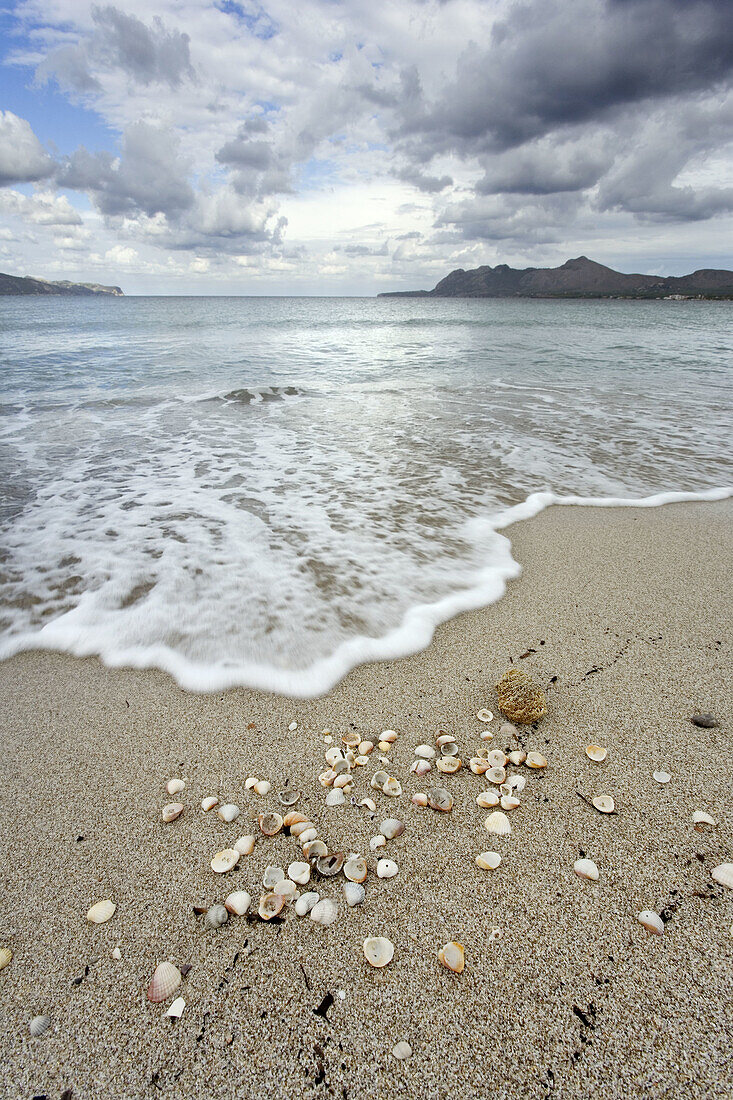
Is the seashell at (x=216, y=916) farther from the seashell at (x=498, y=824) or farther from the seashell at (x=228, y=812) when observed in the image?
the seashell at (x=498, y=824)

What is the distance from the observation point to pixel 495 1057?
144 cm

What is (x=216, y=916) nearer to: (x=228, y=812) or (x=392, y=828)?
(x=228, y=812)

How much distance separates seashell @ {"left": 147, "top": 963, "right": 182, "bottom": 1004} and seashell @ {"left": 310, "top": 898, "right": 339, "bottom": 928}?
0.48 meters

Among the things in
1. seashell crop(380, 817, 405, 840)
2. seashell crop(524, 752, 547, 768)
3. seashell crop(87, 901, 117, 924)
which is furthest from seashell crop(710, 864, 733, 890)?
seashell crop(87, 901, 117, 924)

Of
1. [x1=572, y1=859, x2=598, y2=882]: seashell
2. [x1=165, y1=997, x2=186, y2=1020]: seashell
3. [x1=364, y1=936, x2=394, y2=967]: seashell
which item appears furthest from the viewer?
[x1=572, y1=859, x2=598, y2=882]: seashell

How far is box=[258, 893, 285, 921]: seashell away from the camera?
180cm

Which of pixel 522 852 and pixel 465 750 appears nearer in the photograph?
pixel 522 852

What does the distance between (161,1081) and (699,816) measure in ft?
7.23

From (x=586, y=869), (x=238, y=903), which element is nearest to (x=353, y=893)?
(x=238, y=903)

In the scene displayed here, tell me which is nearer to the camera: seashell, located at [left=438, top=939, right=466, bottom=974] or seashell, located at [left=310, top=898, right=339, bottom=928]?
seashell, located at [left=438, top=939, right=466, bottom=974]

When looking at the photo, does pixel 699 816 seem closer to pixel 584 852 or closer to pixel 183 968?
pixel 584 852

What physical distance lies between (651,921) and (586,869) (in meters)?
0.25

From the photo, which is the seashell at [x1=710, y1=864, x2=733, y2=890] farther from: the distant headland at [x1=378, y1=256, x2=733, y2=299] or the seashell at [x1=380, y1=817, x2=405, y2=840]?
the distant headland at [x1=378, y1=256, x2=733, y2=299]

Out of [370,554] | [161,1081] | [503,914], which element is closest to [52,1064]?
[161,1081]
